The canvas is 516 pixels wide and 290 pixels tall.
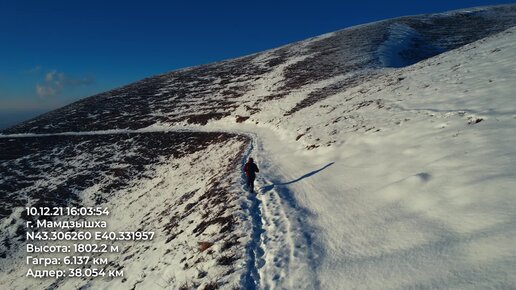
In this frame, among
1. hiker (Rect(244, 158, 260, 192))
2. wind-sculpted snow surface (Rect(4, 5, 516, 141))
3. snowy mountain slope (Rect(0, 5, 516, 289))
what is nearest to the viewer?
snowy mountain slope (Rect(0, 5, 516, 289))

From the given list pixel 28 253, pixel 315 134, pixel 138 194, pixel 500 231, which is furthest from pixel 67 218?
pixel 500 231

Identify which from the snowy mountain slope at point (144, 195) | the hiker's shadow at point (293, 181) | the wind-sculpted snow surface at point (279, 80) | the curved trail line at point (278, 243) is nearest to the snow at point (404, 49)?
the wind-sculpted snow surface at point (279, 80)

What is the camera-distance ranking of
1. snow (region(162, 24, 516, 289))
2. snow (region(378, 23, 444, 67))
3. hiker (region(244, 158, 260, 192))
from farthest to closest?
snow (region(378, 23, 444, 67)) → hiker (region(244, 158, 260, 192)) → snow (region(162, 24, 516, 289))

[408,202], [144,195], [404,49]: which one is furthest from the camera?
[404,49]

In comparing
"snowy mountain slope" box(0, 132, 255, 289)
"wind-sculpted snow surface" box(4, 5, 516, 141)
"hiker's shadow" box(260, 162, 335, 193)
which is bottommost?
"snowy mountain slope" box(0, 132, 255, 289)

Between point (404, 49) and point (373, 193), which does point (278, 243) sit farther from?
point (404, 49)

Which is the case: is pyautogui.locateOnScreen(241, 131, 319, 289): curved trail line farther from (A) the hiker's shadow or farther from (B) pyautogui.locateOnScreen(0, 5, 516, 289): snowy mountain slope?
(A) the hiker's shadow

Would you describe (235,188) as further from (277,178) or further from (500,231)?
(500,231)

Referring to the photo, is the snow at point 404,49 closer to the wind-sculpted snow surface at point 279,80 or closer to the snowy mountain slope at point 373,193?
the wind-sculpted snow surface at point 279,80

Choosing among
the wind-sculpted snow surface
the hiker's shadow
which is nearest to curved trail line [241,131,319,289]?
the hiker's shadow

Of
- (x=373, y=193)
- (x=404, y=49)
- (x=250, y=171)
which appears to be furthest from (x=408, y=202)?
(x=404, y=49)

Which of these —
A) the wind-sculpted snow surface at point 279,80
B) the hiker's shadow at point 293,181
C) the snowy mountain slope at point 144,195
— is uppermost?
the wind-sculpted snow surface at point 279,80
